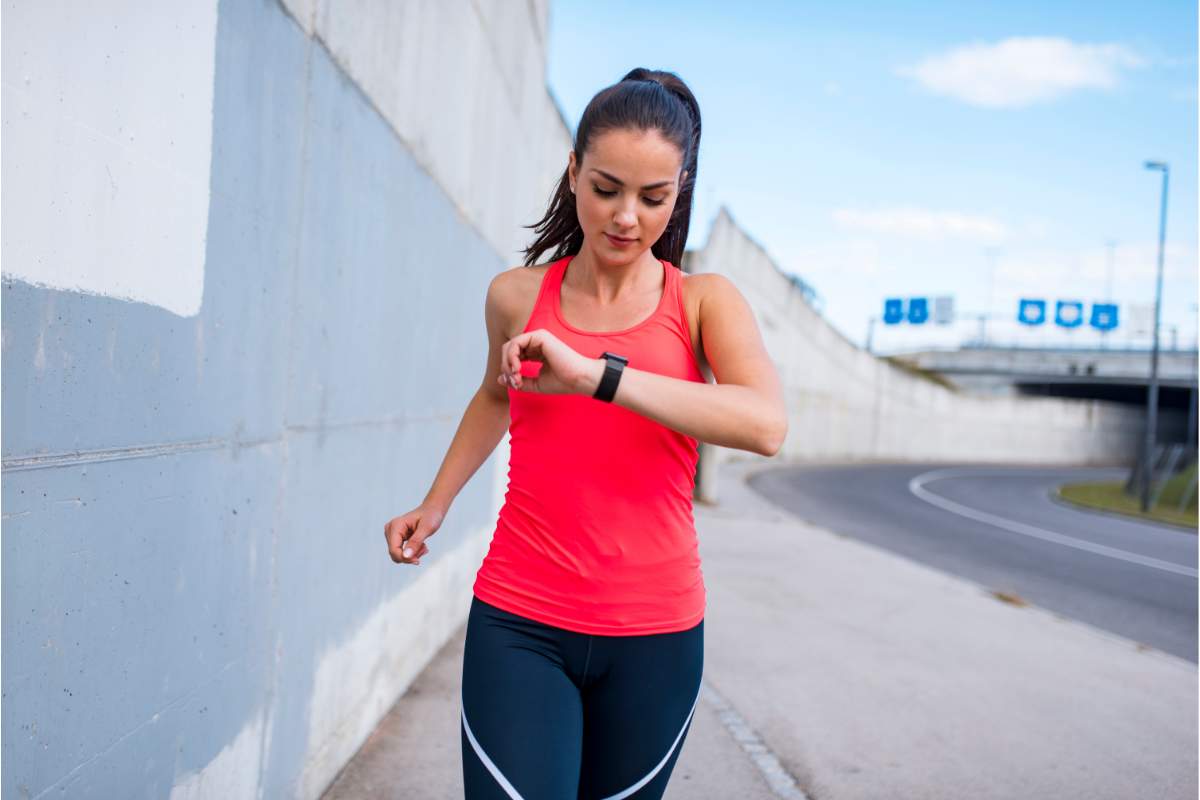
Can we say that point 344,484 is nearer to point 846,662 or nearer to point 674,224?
point 674,224

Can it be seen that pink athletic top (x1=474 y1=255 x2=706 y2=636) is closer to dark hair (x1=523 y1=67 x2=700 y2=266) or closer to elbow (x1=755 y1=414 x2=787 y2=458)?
elbow (x1=755 y1=414 x2=787 y2=458)

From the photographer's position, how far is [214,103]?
7.90ft

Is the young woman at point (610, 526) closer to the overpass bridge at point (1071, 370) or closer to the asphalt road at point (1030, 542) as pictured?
the asphalt road at point (1030, 542)

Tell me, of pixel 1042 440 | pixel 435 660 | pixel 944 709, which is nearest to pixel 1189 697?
pixel 944 709

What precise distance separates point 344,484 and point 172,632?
1425mm

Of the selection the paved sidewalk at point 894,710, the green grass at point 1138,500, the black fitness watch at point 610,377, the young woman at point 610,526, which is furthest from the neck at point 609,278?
the green grass at point 1138,500

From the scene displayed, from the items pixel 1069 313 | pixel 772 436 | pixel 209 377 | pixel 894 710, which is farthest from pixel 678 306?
pixel 1069 313

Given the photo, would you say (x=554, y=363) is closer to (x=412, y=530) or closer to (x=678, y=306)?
(x=678, y=306)

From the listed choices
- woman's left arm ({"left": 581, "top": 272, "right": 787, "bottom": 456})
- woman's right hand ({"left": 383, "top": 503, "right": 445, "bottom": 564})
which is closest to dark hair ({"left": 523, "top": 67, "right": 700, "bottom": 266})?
woman's left arm ({"left": 581, "top": 272, "right": 787, "bottom": 456})

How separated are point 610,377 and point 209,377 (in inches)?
43.1

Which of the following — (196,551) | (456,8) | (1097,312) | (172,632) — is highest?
(1097,312)

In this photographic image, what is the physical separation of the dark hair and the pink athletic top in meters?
0.30

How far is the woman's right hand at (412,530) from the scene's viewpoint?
2.43 metres

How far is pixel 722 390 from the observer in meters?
2.01
